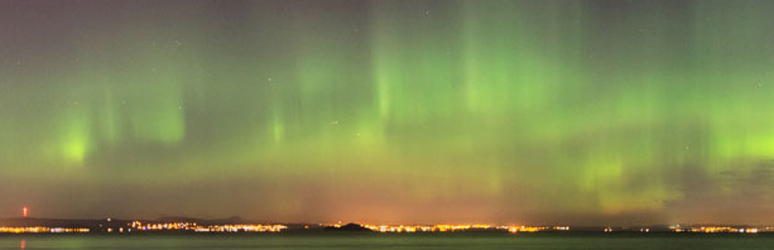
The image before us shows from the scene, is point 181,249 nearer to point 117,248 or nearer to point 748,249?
point 117,248

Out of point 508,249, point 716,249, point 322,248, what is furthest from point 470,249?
point 716,249

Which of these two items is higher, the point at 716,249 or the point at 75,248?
the point at 75,248

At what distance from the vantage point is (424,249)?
137250 millimetres

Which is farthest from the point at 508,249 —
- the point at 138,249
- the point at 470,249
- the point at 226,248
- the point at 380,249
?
the point at 138,249

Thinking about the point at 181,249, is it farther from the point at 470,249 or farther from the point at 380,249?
the point at 470,249

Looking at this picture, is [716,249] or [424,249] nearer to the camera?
[716,249]

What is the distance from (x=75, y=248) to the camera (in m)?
132

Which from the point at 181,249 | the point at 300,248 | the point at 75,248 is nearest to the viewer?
the point at 181,249

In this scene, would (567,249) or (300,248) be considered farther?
(300,248)

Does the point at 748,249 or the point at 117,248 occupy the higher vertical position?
the point at 117,248

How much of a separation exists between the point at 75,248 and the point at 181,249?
→ 19.7 meters

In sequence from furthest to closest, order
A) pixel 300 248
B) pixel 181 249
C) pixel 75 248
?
pixel 300 248 → pixel 75 248 → pixel 181 249

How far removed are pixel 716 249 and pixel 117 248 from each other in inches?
3318

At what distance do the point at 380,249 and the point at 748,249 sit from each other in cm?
5233
